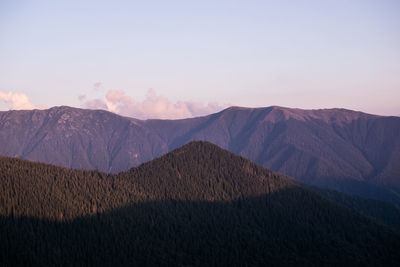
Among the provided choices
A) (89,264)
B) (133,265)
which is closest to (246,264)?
(133,265)

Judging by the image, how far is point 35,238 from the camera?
195875 millimetres

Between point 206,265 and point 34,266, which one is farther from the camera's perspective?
point 206,265

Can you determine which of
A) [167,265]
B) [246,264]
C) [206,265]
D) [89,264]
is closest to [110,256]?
[89,264]

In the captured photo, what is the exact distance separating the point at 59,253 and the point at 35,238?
13.8 meters

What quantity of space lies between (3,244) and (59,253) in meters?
22.4

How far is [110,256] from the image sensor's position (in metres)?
198

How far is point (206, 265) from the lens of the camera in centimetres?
19850

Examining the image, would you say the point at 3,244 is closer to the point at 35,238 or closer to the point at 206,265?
the point at 35,238

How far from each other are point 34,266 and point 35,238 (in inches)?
724

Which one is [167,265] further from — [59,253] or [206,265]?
[59,253]

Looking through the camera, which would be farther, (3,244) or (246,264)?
(246,264)

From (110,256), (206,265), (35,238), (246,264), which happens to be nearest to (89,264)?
(110,256)

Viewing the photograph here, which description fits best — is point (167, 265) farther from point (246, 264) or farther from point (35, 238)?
point (35, 238)

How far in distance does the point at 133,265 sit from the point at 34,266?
39.6 meters
